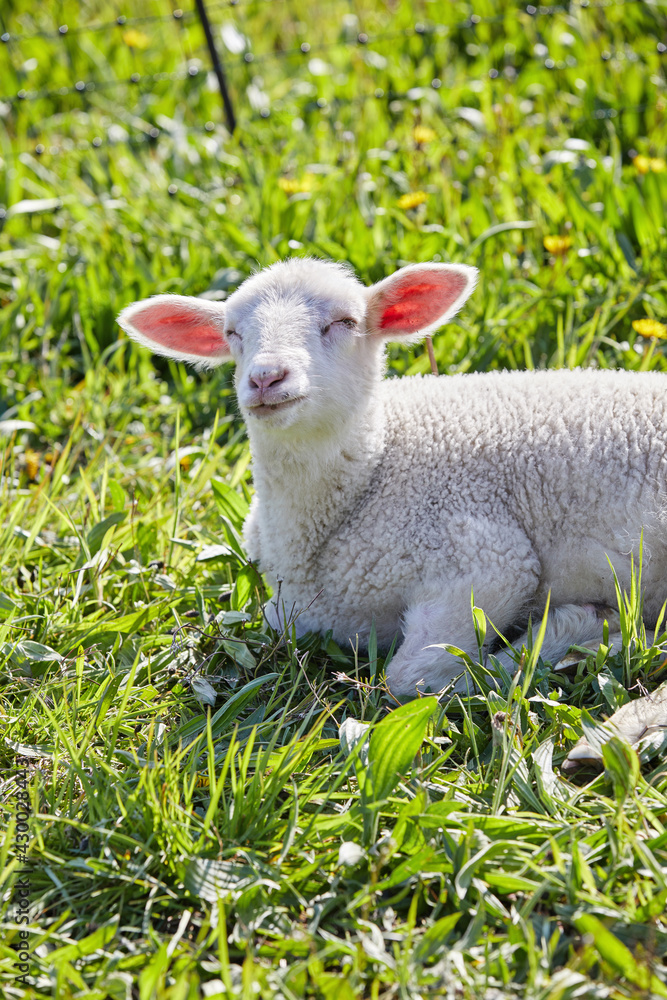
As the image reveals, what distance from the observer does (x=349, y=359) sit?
2.70m

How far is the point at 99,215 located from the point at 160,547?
2611mm

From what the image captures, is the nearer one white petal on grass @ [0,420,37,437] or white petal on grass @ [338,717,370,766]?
white petal on grass @ [338,717,370,766]

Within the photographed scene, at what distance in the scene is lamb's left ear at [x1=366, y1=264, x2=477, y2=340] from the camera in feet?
8.90

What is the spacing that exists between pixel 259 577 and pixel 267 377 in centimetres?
84

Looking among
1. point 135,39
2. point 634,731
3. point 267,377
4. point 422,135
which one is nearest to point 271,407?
point 267,377

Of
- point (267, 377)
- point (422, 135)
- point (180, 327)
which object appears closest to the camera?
point (267, 377)

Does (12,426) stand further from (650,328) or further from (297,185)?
(650,328)

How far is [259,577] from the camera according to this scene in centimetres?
299

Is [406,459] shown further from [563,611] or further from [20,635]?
[20,635]

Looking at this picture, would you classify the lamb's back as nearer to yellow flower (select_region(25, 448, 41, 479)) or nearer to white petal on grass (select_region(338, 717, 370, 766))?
white petal on grass (select_region(338, 717, 370, 766))

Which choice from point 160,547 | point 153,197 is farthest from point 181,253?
point 160,547

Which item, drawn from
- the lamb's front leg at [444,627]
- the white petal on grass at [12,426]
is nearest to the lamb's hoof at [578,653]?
the lamb's front leg at [444,627]

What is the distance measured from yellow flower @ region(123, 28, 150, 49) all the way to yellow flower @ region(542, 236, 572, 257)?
373 centimetres

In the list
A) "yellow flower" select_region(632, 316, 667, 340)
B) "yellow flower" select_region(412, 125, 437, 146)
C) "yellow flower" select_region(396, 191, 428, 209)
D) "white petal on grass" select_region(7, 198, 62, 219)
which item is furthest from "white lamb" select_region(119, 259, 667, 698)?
"white petal on grass" select_region(7, 198, 62, 219)
